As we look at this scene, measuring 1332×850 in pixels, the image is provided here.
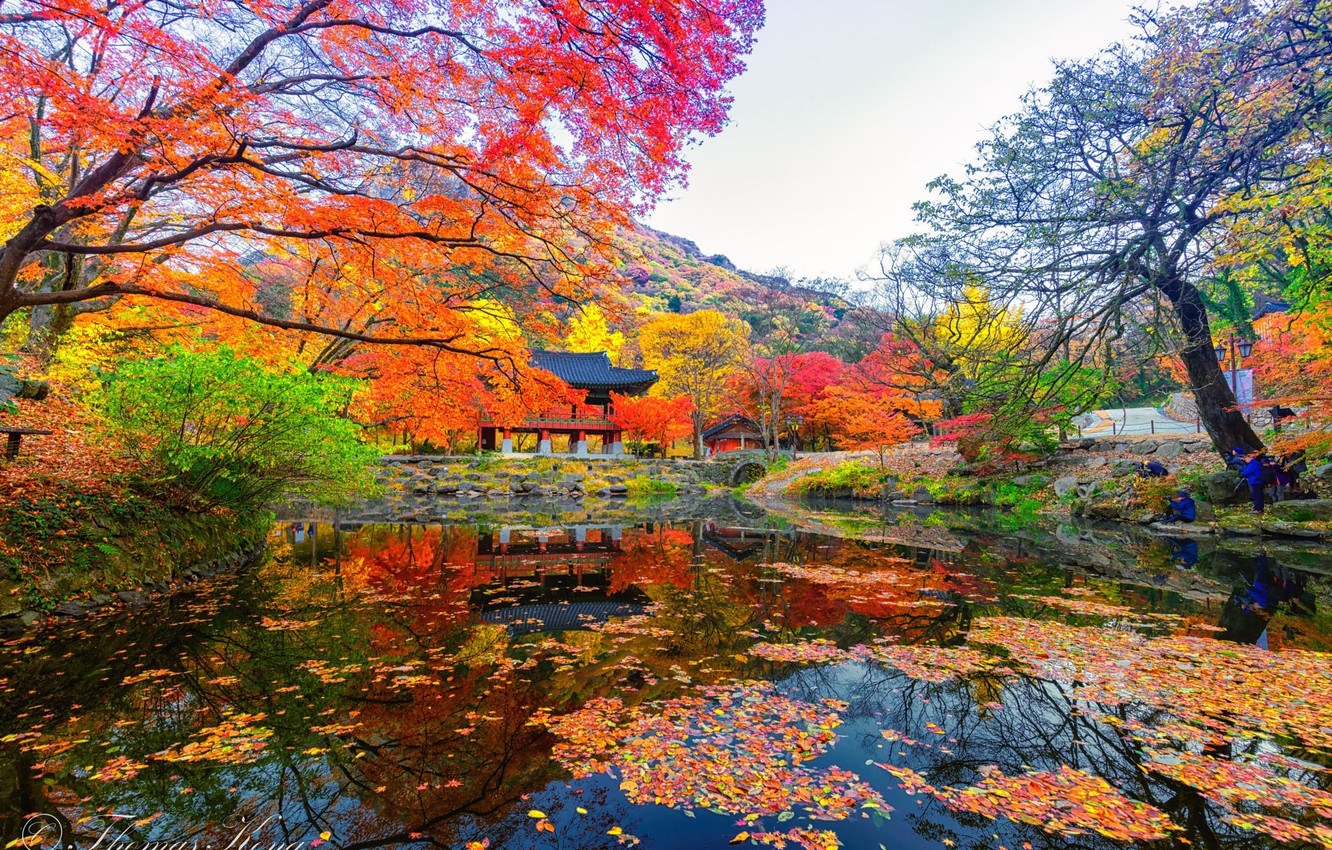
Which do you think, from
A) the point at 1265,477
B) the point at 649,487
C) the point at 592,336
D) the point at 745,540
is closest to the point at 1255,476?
the point at 1265,477

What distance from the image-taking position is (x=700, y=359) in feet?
101

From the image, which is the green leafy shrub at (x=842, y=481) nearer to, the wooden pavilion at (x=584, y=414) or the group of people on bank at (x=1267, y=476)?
Result: the wooden pavilion at (x=584, y=414)

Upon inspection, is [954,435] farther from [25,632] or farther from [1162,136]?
[25,632]

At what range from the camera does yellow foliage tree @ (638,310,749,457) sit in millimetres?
30281

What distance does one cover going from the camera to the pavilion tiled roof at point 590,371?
2842cm

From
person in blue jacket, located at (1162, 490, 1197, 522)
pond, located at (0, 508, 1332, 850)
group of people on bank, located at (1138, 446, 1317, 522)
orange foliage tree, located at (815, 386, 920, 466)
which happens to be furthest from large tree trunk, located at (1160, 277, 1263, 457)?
orange foliage tree, located at (815, 386, 920, 466)

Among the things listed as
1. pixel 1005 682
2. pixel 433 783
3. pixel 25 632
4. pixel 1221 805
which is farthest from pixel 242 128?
pixel 1221 805

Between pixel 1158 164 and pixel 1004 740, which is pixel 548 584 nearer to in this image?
pixel 1004 740

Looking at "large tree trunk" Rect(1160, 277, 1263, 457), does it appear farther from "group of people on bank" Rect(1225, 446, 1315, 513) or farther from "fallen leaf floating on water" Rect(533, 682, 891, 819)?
"fallen leaf floating on water" Rect(533, 682, 891, 819)

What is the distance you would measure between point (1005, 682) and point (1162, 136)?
25.1 ft

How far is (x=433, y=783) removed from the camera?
8.95ft

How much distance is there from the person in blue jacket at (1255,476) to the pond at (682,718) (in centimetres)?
530

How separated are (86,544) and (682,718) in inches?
264

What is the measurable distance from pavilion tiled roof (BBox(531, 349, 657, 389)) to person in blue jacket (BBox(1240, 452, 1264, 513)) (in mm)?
21667
